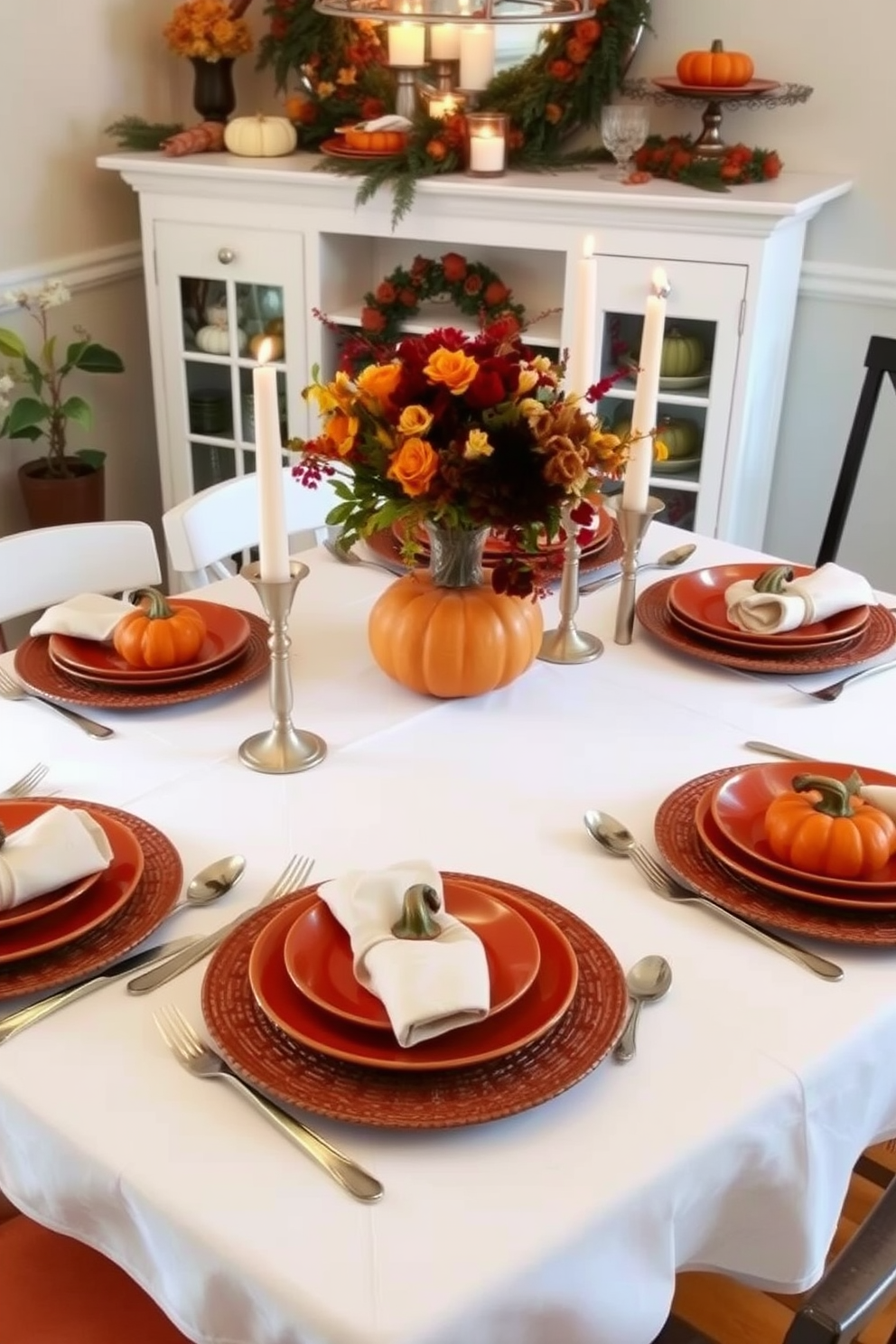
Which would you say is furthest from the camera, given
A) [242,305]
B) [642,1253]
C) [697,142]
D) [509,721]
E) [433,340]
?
[242,305]

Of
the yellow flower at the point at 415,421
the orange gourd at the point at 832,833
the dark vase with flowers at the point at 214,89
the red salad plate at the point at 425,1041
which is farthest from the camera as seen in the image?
the dark vase with flowers at the point at 214,89

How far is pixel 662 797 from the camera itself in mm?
1289

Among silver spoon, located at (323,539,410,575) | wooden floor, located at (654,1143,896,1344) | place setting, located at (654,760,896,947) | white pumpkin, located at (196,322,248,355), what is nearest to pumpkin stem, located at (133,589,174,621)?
silver spoon, located at (323,539,410,575)

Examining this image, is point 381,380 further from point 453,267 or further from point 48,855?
point 453,267

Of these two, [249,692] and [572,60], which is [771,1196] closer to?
[249,692]

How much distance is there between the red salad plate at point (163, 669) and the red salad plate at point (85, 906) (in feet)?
0.93

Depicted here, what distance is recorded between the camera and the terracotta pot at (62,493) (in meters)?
2.77

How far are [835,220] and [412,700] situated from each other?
1.78 metres

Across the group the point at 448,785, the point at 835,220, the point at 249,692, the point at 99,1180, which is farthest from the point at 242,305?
the point at 99,1180

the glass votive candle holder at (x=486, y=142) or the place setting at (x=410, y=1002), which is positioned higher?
the glass votive candle holder at (x=486, y=142)

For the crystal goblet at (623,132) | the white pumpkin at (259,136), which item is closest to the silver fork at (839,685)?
the crystal goblet at (623,132)

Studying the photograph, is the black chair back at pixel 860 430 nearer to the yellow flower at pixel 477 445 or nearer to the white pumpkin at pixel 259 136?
the yellow flower at pixel 477 445

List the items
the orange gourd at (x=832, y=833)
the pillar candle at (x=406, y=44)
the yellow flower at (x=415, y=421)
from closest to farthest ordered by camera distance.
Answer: the orange gourd at (x=832, y=833), the yellow flower at (x=415, y=421), the pillar candle at (x=406, y=44)

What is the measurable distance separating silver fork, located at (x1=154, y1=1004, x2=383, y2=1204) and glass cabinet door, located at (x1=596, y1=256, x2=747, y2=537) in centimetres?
176
